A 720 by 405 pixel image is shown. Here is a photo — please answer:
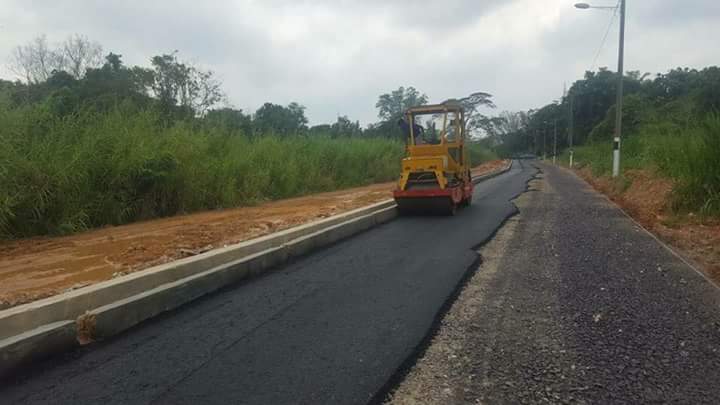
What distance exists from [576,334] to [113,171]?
794 cm

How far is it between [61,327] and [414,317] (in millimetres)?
2702

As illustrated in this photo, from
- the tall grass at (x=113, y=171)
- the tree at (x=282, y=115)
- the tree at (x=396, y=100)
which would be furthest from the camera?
the tree at (x=396, y=100)

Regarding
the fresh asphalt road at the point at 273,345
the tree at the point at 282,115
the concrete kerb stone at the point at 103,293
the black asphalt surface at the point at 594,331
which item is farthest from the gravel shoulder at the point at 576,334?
the tree at the point at 282,115

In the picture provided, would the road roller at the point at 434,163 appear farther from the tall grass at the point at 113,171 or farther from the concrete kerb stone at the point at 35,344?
the concrete kerb stone at the point at 35,344

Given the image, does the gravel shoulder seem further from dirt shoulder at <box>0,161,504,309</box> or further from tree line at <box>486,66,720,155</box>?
tree line at <box>486,66,720,155</box>

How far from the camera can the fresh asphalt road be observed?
279 cm

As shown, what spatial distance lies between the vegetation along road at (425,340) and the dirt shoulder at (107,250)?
49.0 inches

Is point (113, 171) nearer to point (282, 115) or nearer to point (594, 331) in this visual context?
point (594, 331)

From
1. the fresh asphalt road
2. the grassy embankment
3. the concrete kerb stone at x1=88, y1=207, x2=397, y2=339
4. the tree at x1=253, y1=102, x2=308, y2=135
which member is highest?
the tree at x1=253, y1=102, x2=308, y2=135

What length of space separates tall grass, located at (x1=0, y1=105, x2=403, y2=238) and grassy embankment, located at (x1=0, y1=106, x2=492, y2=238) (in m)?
0.01

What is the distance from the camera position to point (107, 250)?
6.00m

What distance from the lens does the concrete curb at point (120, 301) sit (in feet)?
10.5

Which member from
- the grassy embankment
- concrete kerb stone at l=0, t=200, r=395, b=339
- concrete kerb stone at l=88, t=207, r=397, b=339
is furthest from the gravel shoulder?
the grassy embankment

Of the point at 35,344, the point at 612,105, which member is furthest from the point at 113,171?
the point at 612,105
